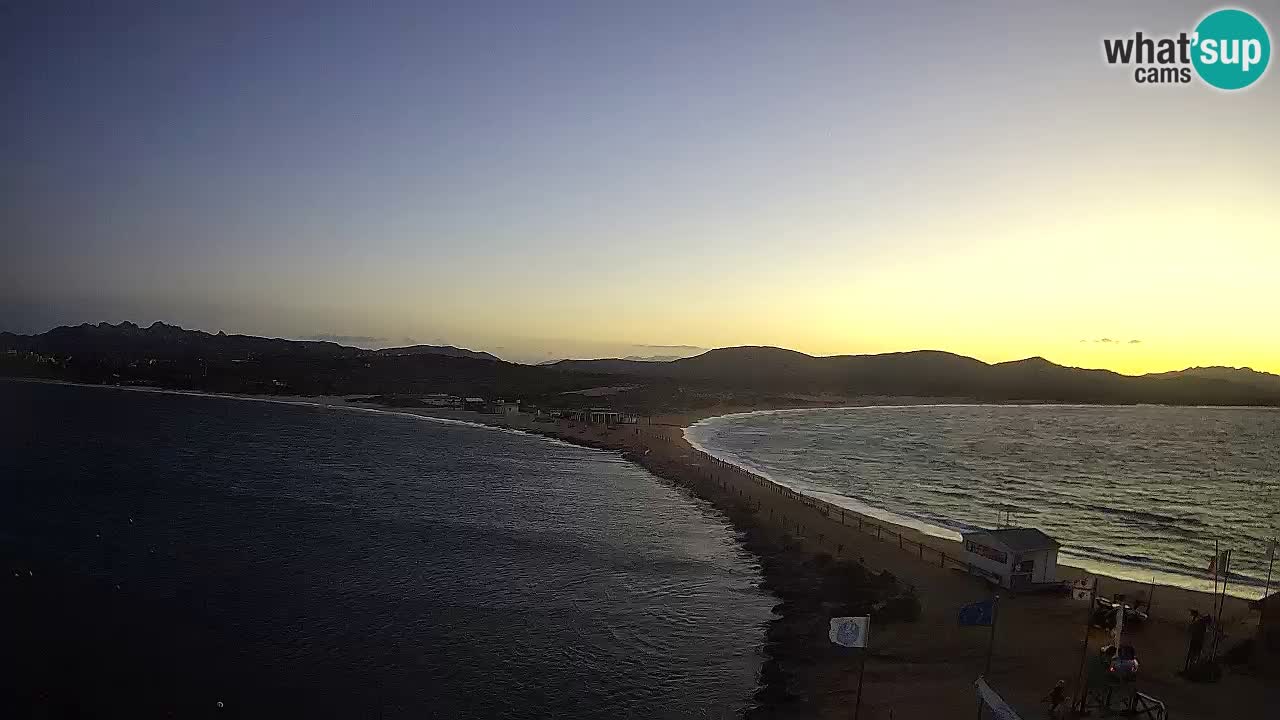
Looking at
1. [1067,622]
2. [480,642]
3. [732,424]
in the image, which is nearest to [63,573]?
[480,642]

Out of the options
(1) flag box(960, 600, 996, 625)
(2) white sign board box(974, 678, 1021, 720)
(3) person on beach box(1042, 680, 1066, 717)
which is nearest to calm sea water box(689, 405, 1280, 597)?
(3) person on beach box(1042, 680, 1066, 717)

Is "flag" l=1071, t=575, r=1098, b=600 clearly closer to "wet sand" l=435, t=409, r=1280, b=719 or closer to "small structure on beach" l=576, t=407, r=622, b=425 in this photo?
"wet sand" l=435, t=409, r=1280, b=719

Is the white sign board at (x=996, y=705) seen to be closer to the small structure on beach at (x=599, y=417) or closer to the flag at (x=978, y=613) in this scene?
the flag at (x=978, y=613)

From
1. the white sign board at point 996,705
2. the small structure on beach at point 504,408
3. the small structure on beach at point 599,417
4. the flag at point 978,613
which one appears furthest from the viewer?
the small structure on beach at point 504,408

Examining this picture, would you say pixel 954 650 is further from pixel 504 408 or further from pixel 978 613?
pixel 504 408

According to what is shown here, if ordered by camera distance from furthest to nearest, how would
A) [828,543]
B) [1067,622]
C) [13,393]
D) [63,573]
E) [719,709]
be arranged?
[13,393], [828,543], [63,573], [1067,622], [719,709]

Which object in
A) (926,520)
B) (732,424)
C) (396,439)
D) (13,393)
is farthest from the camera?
(13,393)

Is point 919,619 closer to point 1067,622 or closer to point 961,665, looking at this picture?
point 961,665

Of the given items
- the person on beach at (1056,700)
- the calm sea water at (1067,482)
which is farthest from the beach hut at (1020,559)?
the calm sea water at (1067,482)

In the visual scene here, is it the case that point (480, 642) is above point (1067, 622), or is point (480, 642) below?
below

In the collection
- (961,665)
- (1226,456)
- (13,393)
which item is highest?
(1226,456)
